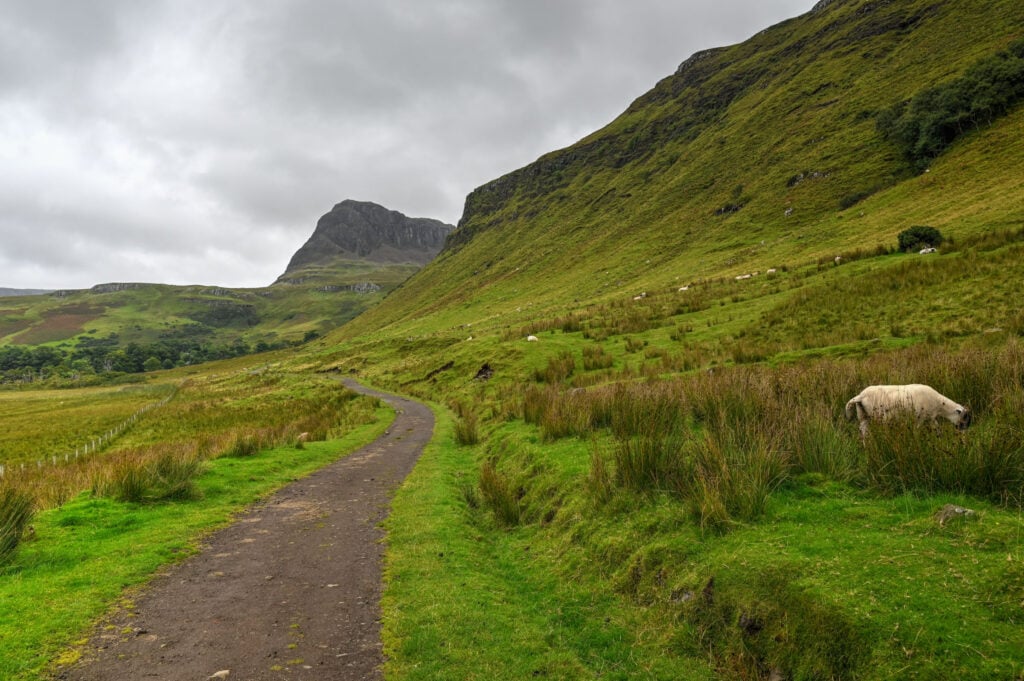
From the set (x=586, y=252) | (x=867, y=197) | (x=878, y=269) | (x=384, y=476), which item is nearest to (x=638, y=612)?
(x=384, y=476)

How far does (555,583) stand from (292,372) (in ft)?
240

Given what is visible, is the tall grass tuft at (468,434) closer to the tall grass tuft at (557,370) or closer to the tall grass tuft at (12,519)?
the tall grass tuft at (557,370)

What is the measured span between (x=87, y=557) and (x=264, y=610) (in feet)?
12.3

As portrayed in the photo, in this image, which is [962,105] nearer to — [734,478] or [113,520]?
[734,478]

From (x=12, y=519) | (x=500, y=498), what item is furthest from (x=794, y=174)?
(x=12, y=519)

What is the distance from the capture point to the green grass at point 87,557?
530 centimetres

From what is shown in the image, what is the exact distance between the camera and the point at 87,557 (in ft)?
25.2

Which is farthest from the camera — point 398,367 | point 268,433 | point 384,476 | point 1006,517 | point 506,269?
point 506,269

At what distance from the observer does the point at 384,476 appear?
1430cm

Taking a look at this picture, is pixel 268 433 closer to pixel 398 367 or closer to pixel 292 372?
pixel 398 367

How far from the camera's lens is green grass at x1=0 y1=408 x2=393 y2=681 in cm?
530

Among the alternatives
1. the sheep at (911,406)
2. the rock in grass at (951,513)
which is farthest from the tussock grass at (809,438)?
the rock in grass at (951,513)

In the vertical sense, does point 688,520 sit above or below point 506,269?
below

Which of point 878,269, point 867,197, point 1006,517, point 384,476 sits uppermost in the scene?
point 867,197
